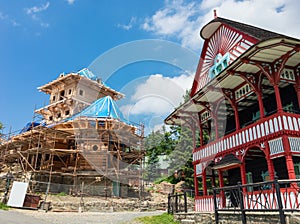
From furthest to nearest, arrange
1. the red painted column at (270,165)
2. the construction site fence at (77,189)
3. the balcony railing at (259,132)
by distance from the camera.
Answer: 1. the construction site fence at (77,189)
2. the red painted column at (270,165)
3. the balcony railing at (259,132)

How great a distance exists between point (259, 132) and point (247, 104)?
4.09m

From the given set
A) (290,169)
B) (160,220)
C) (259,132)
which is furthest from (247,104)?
(160,220)

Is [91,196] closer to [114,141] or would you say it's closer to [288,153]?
[114,141]

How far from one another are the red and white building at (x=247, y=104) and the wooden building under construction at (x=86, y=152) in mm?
9657

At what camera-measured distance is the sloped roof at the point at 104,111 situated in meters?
28.4

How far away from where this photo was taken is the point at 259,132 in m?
11.8

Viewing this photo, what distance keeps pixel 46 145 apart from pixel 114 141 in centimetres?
683

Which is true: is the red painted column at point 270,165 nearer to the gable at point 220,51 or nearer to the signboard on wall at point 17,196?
the gable at point 220,51

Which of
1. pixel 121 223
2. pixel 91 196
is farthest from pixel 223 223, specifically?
pixel 91 196

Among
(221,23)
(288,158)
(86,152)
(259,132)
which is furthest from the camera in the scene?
(86,152)

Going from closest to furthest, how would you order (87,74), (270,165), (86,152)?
(270,165) < (86,152) < (87,74)

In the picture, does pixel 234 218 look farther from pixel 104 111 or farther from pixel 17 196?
pixel 104 111

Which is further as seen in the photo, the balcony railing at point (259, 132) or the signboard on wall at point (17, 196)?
the signboard on wall at point (17, 196)

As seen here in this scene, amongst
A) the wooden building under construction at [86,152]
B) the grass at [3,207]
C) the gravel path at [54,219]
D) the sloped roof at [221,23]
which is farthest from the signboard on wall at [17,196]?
the sloped roof at [221,23]
